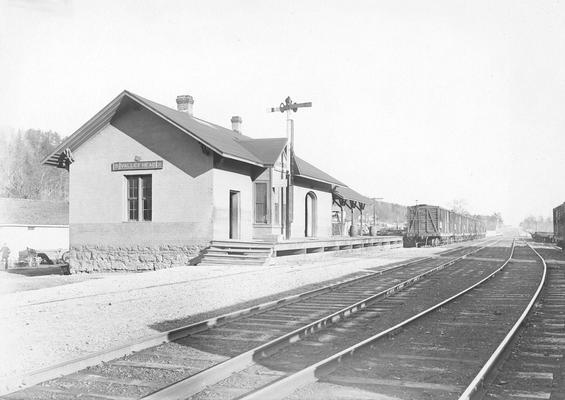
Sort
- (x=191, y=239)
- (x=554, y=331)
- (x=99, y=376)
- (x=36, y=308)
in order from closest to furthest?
(x=99, y=376) → (x=554, y=331) → (x=36, y=308) → (x=191, y=239)

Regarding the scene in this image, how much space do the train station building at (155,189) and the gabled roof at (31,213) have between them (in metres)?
18.1

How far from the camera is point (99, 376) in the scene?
557cm

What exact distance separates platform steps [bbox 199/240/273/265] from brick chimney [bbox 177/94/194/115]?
843 cm

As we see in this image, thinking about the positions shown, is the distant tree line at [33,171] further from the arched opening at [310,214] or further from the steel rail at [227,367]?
the steel rail at [227,367]

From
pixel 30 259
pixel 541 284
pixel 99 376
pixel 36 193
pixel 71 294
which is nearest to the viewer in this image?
pixel 99 376

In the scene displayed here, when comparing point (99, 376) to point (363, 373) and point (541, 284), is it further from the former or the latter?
point (541, 284)

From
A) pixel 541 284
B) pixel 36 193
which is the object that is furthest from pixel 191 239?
pixel 36 193

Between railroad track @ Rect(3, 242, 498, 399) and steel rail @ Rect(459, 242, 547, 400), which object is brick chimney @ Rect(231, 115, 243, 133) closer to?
railroad track @ Rect(3, 242, 498, 399)

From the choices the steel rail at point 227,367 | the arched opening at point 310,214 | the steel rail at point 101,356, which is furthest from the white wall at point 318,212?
the steel rail at point 227,367

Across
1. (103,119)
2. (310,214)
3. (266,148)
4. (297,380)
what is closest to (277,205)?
(266,148)

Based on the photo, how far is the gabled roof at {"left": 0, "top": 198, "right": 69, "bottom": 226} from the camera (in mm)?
37531

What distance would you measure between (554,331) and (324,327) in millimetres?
3578

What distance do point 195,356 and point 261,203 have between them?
637 inches

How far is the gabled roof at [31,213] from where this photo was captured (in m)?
37.5
